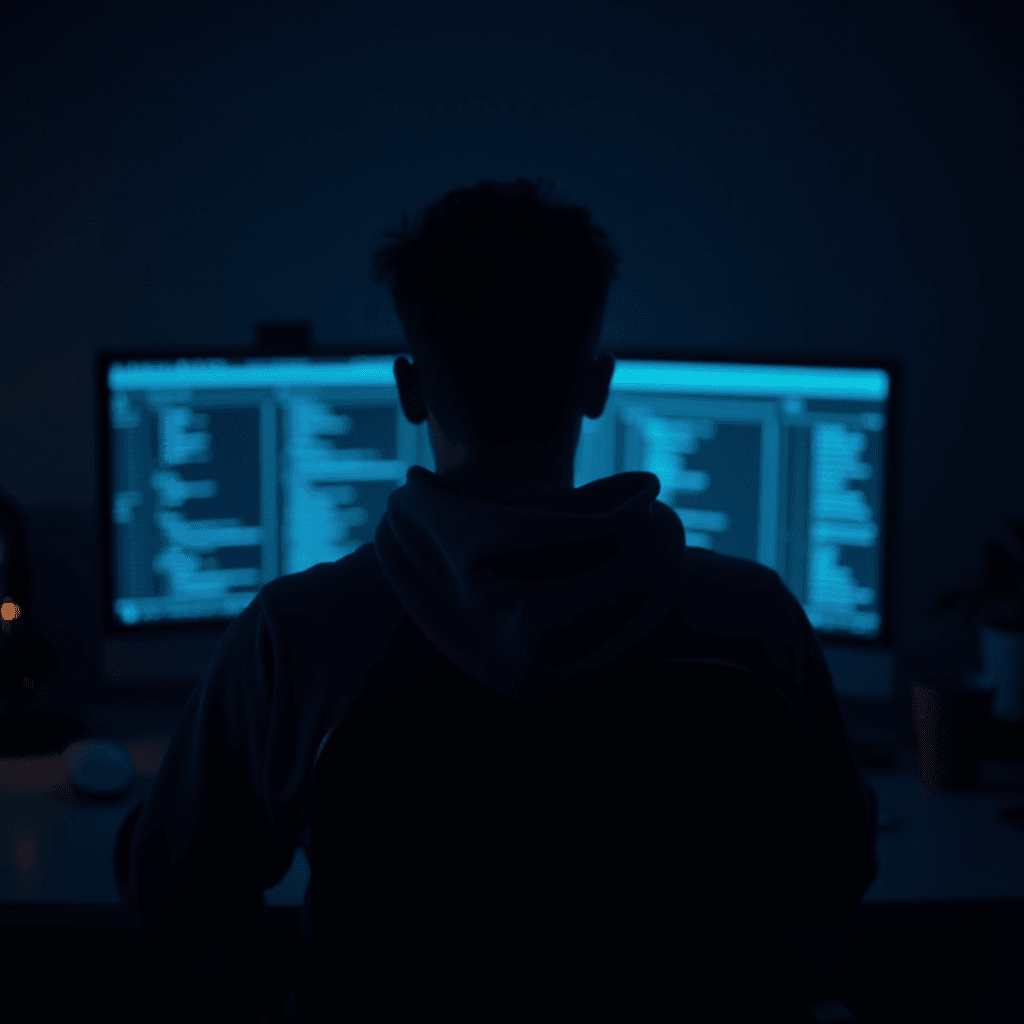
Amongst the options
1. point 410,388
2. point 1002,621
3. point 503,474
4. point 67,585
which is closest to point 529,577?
point 503,474

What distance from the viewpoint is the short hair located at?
30.8 inches

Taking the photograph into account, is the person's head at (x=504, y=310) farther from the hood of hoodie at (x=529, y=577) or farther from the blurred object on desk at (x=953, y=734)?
the blurred object on desk at (x=953, y=734)

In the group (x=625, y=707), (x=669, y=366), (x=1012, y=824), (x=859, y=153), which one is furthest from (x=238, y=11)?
(x=1012, y=824)

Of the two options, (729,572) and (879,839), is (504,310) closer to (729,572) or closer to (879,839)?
(729,572)

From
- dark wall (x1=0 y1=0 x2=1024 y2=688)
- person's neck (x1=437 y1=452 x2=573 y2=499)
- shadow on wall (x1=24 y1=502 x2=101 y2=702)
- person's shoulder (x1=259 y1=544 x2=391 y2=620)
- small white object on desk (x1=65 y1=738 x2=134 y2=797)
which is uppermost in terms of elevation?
dark wall (x1=0 y1=0 x2=1024 y2=688)

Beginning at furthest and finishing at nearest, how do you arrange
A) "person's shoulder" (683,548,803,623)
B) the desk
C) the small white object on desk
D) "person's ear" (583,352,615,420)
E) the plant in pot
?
1. the plant in pot
2. the small white object on desk
3. the desk
4. "person's ear" (583,352,615,420)
5. "person's shoulder" (683,548,803,623)

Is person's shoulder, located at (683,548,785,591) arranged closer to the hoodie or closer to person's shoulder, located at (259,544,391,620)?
the hoodie

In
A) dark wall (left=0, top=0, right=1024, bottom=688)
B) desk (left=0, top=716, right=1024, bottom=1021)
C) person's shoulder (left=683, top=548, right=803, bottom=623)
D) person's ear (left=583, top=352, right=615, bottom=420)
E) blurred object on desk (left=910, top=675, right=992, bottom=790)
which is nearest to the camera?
person's shoulder (left=683, top=548, right=803, bottom=623)

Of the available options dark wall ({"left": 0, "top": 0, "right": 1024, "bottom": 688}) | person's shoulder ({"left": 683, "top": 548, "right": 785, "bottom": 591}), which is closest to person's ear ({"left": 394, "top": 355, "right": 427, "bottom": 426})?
person's shoulder ({"left": 683, "top": 548, "right": 785, "bottom": 591})

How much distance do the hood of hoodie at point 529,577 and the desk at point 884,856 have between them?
0.47 m

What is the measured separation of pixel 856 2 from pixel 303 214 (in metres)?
0.94

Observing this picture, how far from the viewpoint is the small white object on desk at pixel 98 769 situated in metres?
1.22

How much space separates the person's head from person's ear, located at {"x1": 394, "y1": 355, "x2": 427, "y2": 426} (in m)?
0.04

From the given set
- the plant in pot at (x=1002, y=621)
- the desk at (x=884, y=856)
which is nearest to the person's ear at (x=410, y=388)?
the desk at (x=884, y=856)
